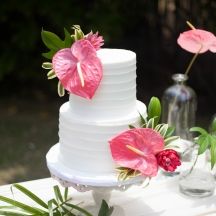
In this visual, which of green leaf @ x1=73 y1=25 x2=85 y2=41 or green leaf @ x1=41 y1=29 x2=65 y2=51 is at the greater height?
green leaf @ x1=73 y1=25 x2=85 y2=41

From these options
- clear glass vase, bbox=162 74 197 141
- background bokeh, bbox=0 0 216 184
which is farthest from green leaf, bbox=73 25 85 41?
background bokeh, bbox=0 0 216 184

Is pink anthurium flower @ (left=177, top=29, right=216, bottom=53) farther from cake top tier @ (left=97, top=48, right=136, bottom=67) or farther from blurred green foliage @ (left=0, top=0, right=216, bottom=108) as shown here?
blurred green foliage @ (left=0, top=0, right=216, bottom=108)

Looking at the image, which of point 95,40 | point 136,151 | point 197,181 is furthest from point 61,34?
point 136,151

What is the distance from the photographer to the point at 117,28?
330 cm

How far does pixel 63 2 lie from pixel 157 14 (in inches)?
26.0

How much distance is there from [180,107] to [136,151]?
593 mm

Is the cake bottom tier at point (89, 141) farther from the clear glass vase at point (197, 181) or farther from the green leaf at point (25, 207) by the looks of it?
the clear glass vase at point (197, 181)

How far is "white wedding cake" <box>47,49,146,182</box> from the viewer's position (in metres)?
1.10

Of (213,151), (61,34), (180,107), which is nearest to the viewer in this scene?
(213,151)

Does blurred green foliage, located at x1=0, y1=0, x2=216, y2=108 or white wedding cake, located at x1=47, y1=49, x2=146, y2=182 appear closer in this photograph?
white wedding cake, located at x1=47, y1=49, x2=146, y2=182

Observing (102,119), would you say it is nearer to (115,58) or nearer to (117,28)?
(115,58)

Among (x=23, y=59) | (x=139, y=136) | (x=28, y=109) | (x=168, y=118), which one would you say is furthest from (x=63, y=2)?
(x=139, y=136)

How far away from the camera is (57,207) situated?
1.20m

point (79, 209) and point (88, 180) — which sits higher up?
point (88, 180)
